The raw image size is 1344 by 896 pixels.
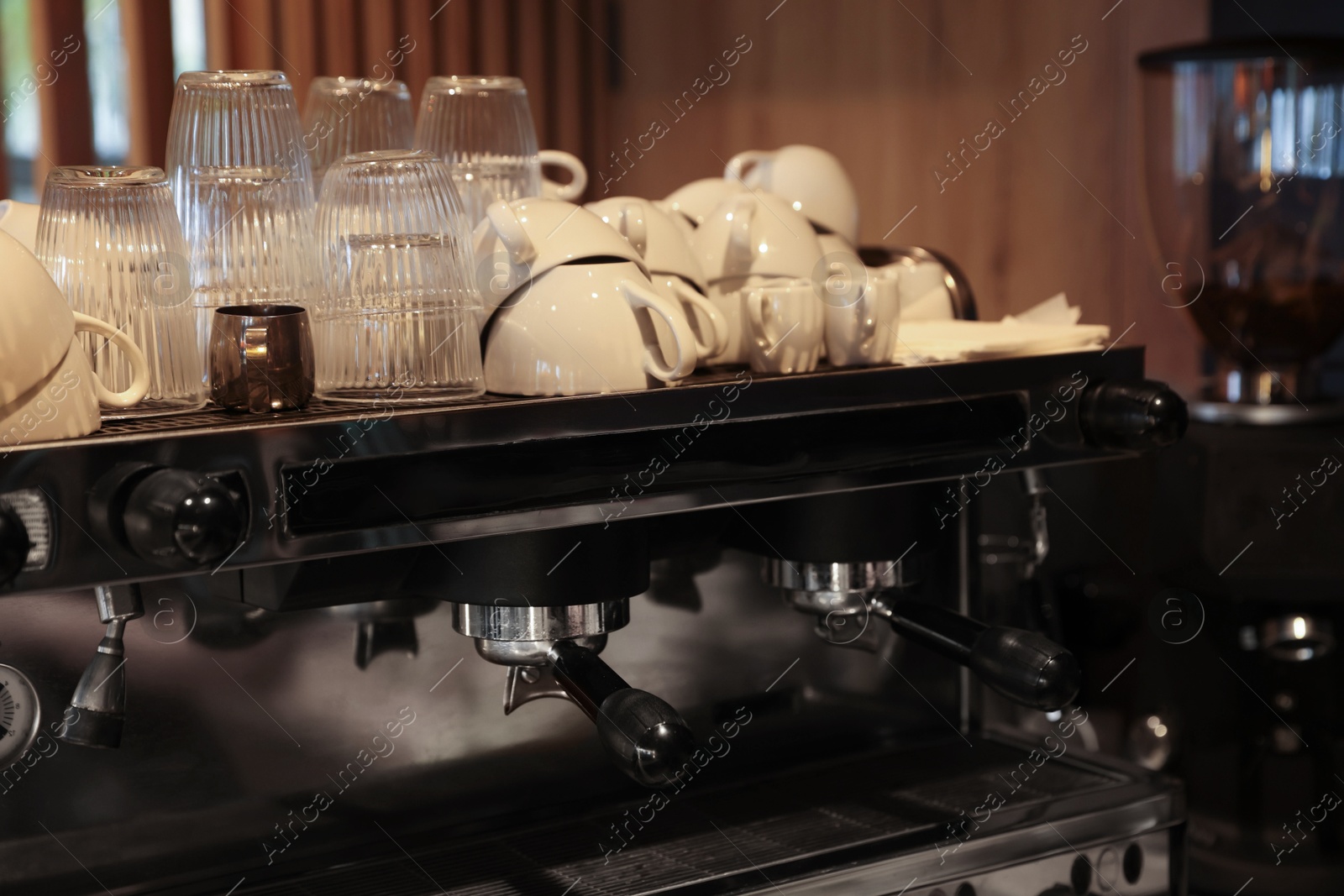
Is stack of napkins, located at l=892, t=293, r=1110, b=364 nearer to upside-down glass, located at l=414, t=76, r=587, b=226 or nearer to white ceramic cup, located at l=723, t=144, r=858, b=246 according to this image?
white ceramic cup, located at l=723, t=144, r=858, b=246

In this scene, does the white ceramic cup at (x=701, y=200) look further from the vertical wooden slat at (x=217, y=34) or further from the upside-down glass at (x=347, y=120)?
A: the vertical wooden slat at (x=217, y=34)

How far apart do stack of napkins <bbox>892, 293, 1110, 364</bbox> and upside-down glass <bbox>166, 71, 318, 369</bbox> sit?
0.36 metres

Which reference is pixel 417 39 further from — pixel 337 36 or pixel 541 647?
pixel 541 647

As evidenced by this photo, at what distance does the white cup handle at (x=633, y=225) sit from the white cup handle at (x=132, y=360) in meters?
0.28

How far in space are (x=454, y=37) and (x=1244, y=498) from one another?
122 cm

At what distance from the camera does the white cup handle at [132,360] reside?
0.62m

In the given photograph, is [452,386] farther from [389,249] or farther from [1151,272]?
[1151,272]

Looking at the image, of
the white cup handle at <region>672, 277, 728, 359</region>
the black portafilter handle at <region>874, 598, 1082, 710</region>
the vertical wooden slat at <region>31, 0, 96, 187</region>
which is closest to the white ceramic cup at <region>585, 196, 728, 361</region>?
the white cup handle at <region>672, 277, 728, 359</region>

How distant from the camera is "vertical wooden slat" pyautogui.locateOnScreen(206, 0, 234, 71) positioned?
1635 millimetres

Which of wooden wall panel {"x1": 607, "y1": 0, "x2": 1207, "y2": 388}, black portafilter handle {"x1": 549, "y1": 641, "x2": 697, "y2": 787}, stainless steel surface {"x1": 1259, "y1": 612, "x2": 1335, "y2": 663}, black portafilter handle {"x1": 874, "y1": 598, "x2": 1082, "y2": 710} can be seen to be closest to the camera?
black portafilter handle {"x1": 549, "y1": 641, "x2": 697, "y2": 787}

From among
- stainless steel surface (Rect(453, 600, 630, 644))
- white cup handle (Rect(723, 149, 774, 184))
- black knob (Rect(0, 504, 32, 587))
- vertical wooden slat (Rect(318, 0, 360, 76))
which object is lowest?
stainless steel surface (Rect(453, 600, 630, 644))

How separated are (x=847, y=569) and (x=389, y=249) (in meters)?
0.35

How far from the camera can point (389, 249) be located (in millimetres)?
694

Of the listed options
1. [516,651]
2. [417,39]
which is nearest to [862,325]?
[516,651]
